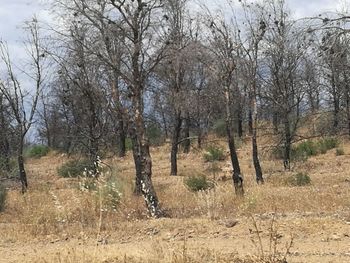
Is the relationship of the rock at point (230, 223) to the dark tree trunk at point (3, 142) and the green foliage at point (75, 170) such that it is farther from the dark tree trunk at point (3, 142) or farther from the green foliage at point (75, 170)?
the dark tree trunk at point (3, 142)

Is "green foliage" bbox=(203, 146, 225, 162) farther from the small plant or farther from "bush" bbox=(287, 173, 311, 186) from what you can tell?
"bush" bbox=(287, 173, 311, 186)

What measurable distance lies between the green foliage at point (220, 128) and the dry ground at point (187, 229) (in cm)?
2333

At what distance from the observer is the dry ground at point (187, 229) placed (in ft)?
25.0

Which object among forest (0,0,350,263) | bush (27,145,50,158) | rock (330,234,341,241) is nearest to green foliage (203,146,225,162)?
forest (0,0,350,263)

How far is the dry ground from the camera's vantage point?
7.63 m

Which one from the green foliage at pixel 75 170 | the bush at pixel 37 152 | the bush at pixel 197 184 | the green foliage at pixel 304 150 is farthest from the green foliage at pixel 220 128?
the bush at pixel 197 184

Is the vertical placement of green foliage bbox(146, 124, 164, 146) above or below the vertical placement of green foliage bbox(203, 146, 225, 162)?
above

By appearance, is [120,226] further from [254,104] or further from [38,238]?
[254,104]

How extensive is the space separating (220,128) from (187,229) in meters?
32.4

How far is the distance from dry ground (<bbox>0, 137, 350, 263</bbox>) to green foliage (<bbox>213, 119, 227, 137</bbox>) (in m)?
23.3

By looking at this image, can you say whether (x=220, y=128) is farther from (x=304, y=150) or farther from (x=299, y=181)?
(x=299, y=181)

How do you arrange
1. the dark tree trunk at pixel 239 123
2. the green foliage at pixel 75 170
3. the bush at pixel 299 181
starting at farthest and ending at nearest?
the dark tree trunk at pixel 239 123 → the green foliage at pixel 75 170 → the bush at pixel 299 181

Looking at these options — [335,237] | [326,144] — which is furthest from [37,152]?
[335,237]

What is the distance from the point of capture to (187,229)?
10539mm
